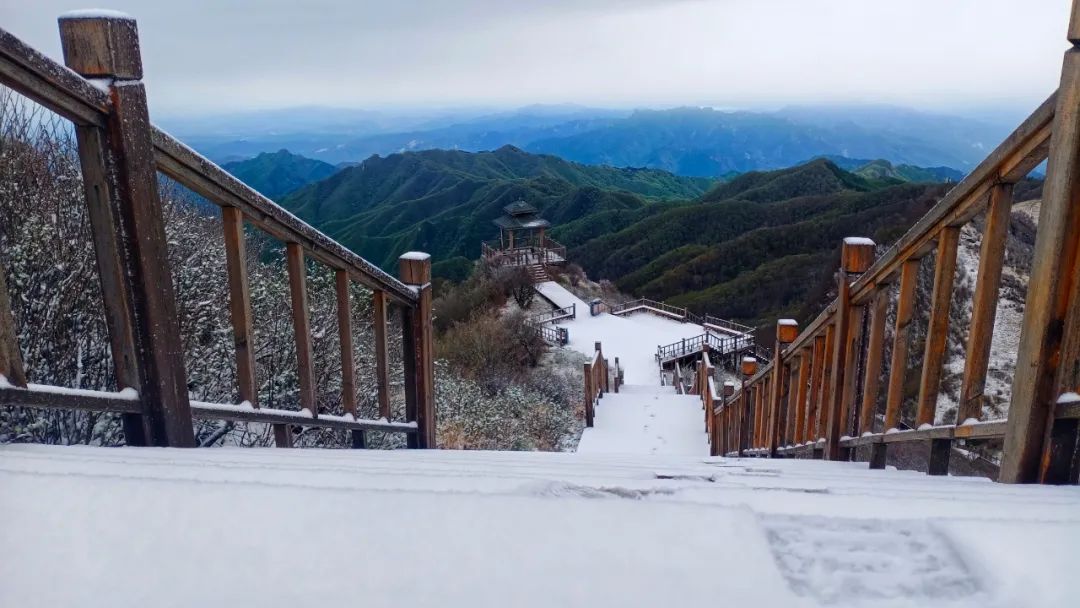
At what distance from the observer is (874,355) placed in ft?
8.93

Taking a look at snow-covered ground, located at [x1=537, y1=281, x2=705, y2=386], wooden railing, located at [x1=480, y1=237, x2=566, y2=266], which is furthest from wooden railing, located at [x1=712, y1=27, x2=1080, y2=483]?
wooden railing, located at [x1=480, y1=237, x2=566, y2=266]

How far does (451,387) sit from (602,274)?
41524 mm

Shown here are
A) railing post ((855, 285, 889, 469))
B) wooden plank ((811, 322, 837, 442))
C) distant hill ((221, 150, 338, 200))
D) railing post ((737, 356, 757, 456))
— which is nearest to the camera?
railing post ((855, 285, 889, 469))

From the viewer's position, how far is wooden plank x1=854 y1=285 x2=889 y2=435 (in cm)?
274

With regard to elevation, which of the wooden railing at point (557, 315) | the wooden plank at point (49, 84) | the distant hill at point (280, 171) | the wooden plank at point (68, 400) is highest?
the distant hill at point (280, 171)

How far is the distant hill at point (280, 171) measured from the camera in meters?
134

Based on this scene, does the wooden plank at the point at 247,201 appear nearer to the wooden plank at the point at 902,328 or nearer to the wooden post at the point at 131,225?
the wooden post at the point at 131,225

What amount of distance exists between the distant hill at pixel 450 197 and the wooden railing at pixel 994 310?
43930mm

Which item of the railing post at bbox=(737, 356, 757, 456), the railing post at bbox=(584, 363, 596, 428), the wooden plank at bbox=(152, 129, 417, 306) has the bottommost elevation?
the railing post at bbox=(584, 363, 596, 428)

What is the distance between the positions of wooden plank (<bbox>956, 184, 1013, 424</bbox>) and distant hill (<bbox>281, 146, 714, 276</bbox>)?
44784mm

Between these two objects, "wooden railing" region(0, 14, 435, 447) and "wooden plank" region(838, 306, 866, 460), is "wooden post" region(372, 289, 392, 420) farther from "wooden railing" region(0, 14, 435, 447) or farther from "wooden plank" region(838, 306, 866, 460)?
"wooden plank" region(838, 306, 866, 460)

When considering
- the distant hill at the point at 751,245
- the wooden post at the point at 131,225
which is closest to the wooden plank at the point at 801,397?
the wooden post at the point at 131,225

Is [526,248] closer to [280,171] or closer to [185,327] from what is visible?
[185,327]

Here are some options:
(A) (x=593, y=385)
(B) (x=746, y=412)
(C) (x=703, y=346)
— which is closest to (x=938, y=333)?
(B) (x=746, y=412)
